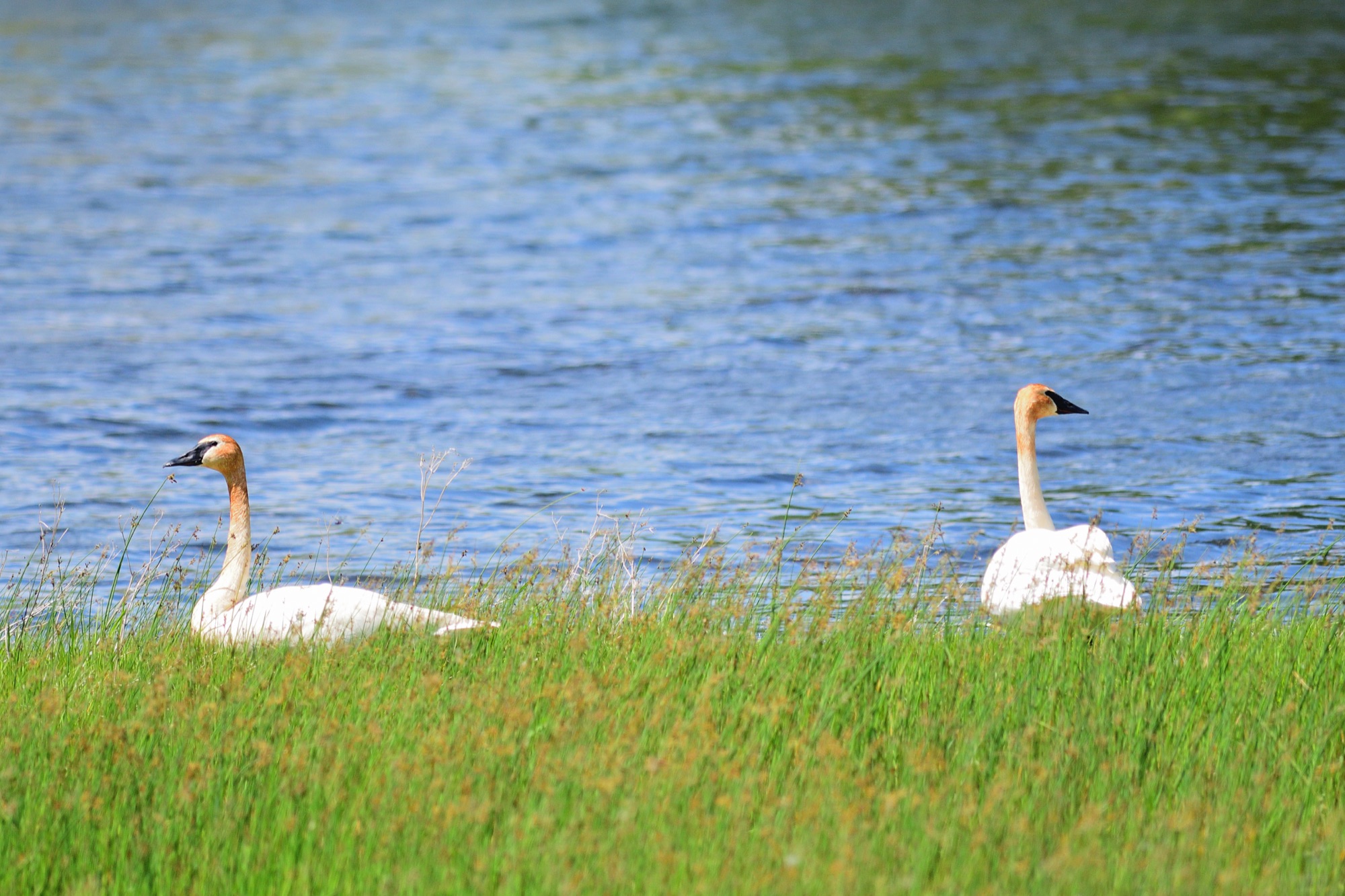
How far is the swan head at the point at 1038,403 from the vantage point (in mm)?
10336

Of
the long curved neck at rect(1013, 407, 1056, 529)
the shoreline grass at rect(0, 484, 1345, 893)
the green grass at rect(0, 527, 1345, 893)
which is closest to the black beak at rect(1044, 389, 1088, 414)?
the long curved neck at rect(1013, 407, 1056, 529)

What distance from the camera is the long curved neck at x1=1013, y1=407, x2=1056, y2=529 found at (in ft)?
31.8

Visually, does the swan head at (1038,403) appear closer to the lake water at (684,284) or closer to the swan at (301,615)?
the lake water at (684,284)

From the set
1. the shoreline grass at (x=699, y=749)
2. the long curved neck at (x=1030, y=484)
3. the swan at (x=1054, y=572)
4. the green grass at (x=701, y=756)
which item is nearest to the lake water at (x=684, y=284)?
the long curved neck at (x=1030, y=484)

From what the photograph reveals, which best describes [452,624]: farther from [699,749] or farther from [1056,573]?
[1056,573]

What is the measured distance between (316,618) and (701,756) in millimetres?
2757

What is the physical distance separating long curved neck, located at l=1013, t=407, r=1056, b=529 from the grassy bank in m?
1.78

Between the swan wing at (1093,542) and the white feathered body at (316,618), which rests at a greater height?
the swan wing at (1093,542)

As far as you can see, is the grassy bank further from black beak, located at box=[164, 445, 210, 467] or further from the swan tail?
black beak, located at box=[164, 445, 210, 467]

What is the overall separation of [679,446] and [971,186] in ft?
41.7

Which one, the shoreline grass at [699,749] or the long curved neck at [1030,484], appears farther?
the long curved neck at [1030,484]

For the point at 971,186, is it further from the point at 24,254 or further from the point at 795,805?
the point at 795,805

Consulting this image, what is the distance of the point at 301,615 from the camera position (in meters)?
7.60

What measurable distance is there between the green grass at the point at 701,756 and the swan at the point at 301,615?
0.14 meters
